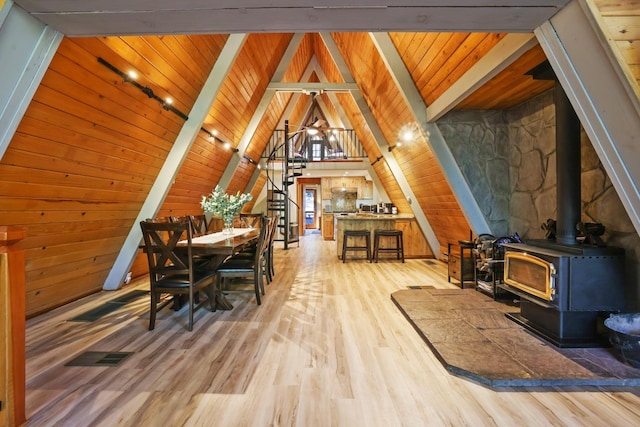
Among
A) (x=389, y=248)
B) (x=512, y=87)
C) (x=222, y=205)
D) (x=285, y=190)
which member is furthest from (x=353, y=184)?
(x=512, y=87)

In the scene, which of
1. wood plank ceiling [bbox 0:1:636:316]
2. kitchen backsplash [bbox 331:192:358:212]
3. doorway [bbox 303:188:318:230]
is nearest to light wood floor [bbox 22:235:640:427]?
wood plank ceiling [bbox 0:1:636:316]

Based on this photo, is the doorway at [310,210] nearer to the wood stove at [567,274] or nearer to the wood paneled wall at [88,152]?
the wood paneled wall at [88,152]

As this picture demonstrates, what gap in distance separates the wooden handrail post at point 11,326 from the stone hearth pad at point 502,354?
2.42 meters

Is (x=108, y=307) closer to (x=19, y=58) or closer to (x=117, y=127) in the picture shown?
(x=117, y=127)

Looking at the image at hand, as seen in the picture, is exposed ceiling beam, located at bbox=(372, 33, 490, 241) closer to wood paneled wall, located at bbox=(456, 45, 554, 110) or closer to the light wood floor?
wood paneled wall, located at bbox=(456, 45, 554, 110)

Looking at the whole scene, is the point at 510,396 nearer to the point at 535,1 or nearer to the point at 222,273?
the point at 535,1

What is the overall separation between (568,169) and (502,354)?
1.64m

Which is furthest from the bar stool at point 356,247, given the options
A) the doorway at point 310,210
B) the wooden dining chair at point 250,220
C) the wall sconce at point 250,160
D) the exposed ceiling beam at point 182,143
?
the doorway at point 310,210

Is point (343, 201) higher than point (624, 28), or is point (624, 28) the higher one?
point (343, 201)

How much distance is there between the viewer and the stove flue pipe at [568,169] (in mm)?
2369

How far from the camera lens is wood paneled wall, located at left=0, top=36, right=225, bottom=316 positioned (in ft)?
6.87

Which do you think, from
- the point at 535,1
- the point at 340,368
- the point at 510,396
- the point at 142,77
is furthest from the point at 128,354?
the point at 535,1

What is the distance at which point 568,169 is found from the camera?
7.88ft

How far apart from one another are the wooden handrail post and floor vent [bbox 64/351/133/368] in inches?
25.2
